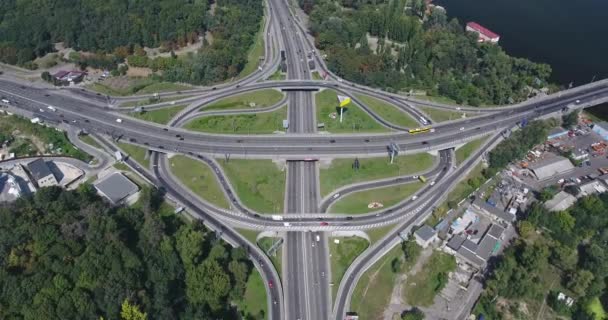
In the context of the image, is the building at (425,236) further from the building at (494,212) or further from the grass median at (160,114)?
the grass median at (160,114)

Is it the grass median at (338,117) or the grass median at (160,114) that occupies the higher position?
the grass median at (338,117)

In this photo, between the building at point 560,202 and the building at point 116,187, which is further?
the building at point 560,202


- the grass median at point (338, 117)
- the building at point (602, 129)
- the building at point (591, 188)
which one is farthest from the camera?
the building at point (602, 129)

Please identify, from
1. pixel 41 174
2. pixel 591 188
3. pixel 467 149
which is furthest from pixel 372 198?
pixel 41 174

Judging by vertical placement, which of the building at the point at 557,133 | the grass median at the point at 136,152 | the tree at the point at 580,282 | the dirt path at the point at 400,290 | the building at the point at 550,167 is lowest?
the grass median at the point at 136,152

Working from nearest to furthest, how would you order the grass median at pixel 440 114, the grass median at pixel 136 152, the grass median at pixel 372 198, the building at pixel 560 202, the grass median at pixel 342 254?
the grass median at pixel 342 254 → the grass median at pixel 372 198 → the building at pixel 560 202 → the grass median at pixel 136 152 → the grass median at pixel 440 114

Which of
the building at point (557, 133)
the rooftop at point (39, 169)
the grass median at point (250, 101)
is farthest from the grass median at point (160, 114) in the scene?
the building at point (557, 133)
